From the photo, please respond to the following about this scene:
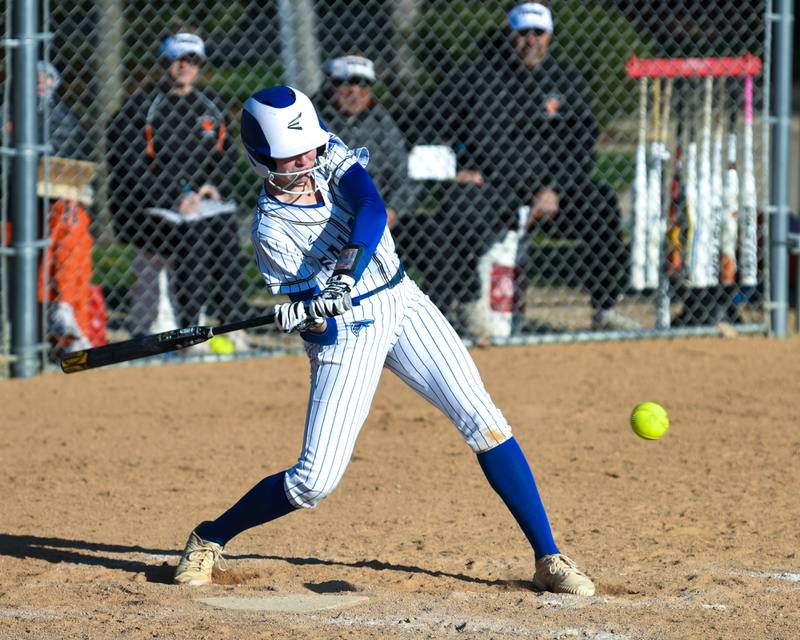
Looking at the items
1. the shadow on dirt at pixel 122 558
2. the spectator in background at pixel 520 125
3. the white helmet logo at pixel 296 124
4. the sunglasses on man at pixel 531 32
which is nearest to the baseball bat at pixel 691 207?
the spectator in background at pixel 520 125

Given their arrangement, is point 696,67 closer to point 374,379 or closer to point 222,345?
point 222,345

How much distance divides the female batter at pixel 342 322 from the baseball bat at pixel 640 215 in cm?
511

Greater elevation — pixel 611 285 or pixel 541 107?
pixel 541 107

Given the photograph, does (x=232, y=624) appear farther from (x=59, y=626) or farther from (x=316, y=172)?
(x=316, y=172)

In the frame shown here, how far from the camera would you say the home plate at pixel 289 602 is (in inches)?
154

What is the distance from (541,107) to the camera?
8.51 meters

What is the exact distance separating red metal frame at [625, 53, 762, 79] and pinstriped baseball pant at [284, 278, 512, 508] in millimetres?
5416

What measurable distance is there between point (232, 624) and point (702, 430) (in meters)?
3.46

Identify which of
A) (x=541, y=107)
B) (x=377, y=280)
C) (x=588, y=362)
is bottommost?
(x=588, y=362)

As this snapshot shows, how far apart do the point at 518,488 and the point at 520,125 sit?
15.6 feet

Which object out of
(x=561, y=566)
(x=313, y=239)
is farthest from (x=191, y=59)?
(x=561, y=566)

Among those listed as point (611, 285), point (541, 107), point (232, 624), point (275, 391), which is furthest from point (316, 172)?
point (611, 285)

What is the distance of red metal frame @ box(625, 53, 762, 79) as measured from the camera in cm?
902

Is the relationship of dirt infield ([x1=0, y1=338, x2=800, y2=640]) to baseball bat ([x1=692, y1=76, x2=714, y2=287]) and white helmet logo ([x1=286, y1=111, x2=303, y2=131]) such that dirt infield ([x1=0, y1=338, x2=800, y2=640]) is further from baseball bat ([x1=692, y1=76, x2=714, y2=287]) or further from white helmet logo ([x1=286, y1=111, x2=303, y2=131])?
white helmet logo ([x1=286, y1=111, x2=303, y2=131])
